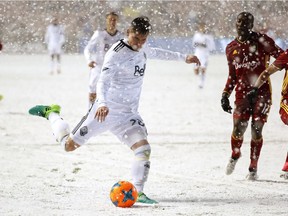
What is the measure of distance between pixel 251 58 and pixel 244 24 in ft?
1.22

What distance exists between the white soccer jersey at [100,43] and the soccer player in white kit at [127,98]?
4.44 m

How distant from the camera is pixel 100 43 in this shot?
39.1ft

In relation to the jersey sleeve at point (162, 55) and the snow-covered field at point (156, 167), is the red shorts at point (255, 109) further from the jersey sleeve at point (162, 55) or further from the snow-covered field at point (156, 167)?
the jersey sleeve at point (162, 55)

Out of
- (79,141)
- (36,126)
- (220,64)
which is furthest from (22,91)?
(220,64)

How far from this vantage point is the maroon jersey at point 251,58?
8180 millimetres

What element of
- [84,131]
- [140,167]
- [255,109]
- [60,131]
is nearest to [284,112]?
[255,109]

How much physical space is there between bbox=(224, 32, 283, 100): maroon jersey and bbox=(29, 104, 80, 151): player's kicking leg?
75.2 inches

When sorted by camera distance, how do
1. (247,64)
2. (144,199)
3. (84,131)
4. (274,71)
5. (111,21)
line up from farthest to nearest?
1. (111,21)
2. (247,64)
3. (274,71)
4. (84,131)
5. (144,199)

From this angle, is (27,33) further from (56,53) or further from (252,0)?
(56,53)

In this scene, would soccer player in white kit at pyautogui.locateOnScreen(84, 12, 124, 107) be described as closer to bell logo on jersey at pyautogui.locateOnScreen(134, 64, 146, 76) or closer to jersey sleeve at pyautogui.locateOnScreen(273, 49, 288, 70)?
jersey sleeve at pyautogui.locateOnScreen(273, 49, 288, 70)

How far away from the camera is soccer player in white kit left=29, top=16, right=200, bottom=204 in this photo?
699 centimetres

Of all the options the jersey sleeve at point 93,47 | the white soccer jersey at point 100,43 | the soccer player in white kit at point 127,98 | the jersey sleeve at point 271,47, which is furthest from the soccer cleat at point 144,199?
the jersey sleeve at point 93,47

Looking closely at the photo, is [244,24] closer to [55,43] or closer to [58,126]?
[58,126]

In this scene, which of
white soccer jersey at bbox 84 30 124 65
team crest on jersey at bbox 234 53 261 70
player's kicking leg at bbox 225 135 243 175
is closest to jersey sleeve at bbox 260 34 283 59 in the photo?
A: team crest on jersey at bbox 234 53 261 70
